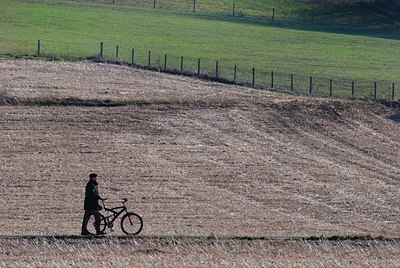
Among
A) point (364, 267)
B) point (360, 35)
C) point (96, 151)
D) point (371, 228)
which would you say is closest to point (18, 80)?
point (96, 151)

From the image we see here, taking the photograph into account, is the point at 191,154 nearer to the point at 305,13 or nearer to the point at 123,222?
the point at 123,222

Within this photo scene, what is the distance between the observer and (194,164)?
125 feet

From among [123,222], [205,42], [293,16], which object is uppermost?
[123,222]

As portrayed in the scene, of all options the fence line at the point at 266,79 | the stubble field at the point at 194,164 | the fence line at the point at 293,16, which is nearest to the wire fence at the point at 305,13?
the fence line at the point at 293,16

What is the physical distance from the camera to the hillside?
101 feet

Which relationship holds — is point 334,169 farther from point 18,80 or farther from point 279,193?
point 18,80

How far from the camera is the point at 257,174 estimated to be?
37.3 m

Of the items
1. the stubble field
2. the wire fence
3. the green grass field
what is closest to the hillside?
the stubble field

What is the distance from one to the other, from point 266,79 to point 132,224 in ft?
95.7

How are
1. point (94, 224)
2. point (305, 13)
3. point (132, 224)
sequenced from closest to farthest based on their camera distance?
point (94, 224), point (132, 224), point (305, 13)

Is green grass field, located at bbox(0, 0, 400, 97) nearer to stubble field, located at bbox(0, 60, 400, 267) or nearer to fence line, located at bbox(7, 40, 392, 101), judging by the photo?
fence line, located at bbox(7, 40, 392, 101)

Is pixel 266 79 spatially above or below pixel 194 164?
above

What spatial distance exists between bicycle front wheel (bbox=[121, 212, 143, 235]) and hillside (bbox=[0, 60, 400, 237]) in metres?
0.35

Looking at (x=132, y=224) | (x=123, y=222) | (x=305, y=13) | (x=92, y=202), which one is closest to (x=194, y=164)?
(x=123, y=222)
